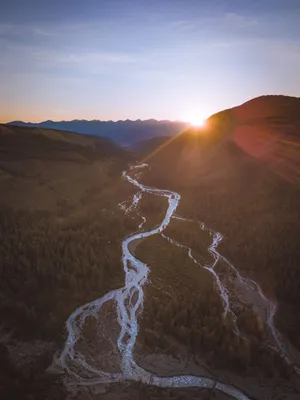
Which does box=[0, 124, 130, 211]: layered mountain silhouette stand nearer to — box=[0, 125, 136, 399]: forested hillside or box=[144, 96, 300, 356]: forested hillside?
box=[0, 125, 136, 399]: forested hillside

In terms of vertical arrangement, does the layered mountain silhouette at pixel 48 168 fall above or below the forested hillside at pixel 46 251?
above

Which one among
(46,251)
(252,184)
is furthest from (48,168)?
(252,184)

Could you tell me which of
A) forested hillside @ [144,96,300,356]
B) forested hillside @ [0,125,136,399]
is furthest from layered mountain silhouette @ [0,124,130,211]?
forested hillside @ [144,96,300,356]

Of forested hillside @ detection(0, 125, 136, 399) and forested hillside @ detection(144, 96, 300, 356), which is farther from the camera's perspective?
forested hillside @ detection(144, 96, 300, 356)

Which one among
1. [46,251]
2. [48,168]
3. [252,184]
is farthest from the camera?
[48,168]

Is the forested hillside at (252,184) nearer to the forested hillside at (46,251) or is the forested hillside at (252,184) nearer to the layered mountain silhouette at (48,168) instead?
the forested hillside at (46,251)

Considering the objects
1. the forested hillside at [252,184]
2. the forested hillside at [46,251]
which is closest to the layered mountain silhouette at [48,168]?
the forested hillside at [46,251]

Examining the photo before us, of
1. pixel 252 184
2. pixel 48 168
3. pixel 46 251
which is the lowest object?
pixel 46 251

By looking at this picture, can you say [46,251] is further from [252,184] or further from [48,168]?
[252,184]

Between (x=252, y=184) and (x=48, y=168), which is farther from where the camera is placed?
(x=48, y=168)

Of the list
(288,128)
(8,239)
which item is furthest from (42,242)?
(288,128)

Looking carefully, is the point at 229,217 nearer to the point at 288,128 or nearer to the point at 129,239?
the point at 129,239
